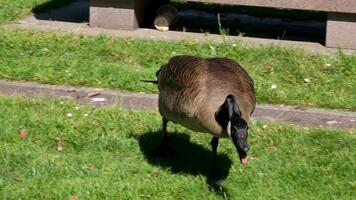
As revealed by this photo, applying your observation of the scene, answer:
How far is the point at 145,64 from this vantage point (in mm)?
8008

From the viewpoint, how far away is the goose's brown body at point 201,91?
16.0 ft

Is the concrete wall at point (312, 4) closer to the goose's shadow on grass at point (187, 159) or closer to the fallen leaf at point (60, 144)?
the goose's shadow on grass at point (187, 159)

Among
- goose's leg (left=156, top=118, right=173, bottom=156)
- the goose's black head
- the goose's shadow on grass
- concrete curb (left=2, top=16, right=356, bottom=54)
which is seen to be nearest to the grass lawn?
concrete curb (left=2, top=16, right=356, bottom=54)

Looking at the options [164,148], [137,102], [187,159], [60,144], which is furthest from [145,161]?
[137,102]

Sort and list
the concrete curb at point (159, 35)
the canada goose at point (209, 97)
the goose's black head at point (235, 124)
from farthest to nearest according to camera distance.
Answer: the concrete curb at point (159, 35) < the canada goose at point (209, 97) < the goose's black head at point (235, 124)

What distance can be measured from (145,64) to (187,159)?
247cm

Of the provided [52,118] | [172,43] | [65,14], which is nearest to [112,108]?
[52,118]

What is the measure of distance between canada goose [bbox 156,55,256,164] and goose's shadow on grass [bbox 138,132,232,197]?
0.18 m

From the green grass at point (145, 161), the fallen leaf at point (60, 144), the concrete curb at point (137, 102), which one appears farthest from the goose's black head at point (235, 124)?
the concrete curb at point (137, 102)

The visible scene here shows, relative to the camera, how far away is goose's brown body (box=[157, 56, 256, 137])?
488cm

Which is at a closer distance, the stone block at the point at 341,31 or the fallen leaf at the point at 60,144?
the fallen leaf at the point at 60,144

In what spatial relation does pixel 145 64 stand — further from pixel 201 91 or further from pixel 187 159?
pixel 201 91

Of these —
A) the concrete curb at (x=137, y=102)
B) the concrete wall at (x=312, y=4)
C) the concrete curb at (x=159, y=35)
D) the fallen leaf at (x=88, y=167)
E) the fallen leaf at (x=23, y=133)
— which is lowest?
the concrete curb at (x=137, y=102)

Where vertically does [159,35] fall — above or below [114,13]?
below
